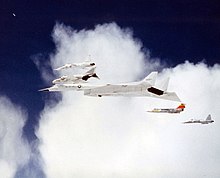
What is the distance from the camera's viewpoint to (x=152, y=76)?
1180 inches

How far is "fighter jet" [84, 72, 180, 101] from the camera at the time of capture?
97.3 ft

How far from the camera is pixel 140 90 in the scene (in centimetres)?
2981

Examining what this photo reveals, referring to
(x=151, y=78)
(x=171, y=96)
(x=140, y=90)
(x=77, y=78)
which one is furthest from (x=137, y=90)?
(x=77, y=78)

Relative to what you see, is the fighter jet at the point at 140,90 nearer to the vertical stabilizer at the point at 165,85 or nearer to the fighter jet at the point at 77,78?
the vertical stabilizer at the point at 165,85

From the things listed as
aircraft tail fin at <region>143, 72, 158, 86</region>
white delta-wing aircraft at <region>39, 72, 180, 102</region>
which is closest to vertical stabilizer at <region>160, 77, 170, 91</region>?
white delta-wing aircraft at <region>39, 72, 180, 102</region>

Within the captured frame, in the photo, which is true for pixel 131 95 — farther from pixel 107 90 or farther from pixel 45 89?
pixel 45 89

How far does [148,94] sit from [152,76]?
1.63m

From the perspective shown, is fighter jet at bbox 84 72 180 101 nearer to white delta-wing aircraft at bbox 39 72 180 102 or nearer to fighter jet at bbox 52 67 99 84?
white delta-wing aircraft at bbox 39 72 180 102

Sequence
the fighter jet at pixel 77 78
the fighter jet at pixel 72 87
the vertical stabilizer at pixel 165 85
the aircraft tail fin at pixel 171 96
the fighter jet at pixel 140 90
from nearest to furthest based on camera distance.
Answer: the fighter jet at pixel 140 90, the aircraft tail fin at pixel 171 96, the vertical stabilizer at pixel 165 85, the fighter jet at pixel 72 87, the fighter jet at pixel 77 78

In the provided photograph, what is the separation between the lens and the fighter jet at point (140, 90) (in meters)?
29.7

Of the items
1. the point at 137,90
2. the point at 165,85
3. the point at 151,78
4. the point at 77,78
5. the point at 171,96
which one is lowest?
the point at 171,96

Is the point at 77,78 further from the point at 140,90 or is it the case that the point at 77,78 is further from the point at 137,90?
the point at 140,90

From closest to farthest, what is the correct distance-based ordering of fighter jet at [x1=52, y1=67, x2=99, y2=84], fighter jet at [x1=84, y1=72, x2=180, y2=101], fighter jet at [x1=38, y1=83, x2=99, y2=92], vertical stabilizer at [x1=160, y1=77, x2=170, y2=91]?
fighter jet at [x1=84, y1=72, x2=180, y2=101]
vertical stabilizer at [x1=160, y1=77, x2=170, y2=91]
fighter jet at [x1=38, y1=83, x2=99, y2=92]
fighter jet at [x1=52, y1=67, x2=99, y2=84]

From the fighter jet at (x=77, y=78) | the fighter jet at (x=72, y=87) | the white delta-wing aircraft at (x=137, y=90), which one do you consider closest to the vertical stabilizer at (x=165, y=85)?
the white delta-wing aircraft at (x=137, y=90)
